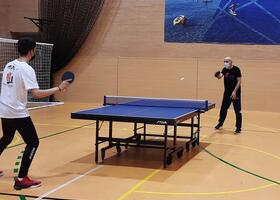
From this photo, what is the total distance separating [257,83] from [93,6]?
21.0 ft

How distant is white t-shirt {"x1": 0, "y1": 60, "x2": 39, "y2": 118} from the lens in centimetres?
496

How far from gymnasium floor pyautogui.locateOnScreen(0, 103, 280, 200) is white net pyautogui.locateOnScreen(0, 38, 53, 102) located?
246 inches

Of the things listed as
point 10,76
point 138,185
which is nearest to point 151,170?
point 138,185

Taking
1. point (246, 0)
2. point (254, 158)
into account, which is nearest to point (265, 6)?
point (246, 0)

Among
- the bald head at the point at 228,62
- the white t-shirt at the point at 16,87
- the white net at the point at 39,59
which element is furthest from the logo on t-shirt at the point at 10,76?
the white net at the point at 39,59

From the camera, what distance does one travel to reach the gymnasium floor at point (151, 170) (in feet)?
17.0

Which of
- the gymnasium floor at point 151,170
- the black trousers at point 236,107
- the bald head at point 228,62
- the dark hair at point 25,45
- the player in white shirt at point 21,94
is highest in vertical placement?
the dark hair at point 25,45

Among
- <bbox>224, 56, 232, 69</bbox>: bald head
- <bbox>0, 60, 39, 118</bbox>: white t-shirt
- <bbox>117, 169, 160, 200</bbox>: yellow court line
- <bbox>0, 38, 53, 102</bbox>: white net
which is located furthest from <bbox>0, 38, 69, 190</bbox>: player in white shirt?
<bbox>0, 38, 53, 102</bbox>: white net

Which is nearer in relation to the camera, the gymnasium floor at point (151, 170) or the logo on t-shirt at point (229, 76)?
the gymnasium floor at point (151, 170)

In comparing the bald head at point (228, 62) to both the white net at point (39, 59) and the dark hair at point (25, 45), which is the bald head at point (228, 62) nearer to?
the dark hair at point (25, 45)

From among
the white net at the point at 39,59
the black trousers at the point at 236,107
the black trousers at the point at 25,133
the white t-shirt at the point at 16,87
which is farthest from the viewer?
the white net at the point at 39,59

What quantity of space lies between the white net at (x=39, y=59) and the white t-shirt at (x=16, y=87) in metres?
10.4

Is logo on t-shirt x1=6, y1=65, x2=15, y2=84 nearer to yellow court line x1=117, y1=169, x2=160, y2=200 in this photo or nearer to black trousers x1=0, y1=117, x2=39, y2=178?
black trousers x1=0, y1=117, x2=39, y2=178

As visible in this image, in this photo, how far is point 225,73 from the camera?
1012 centimetres
